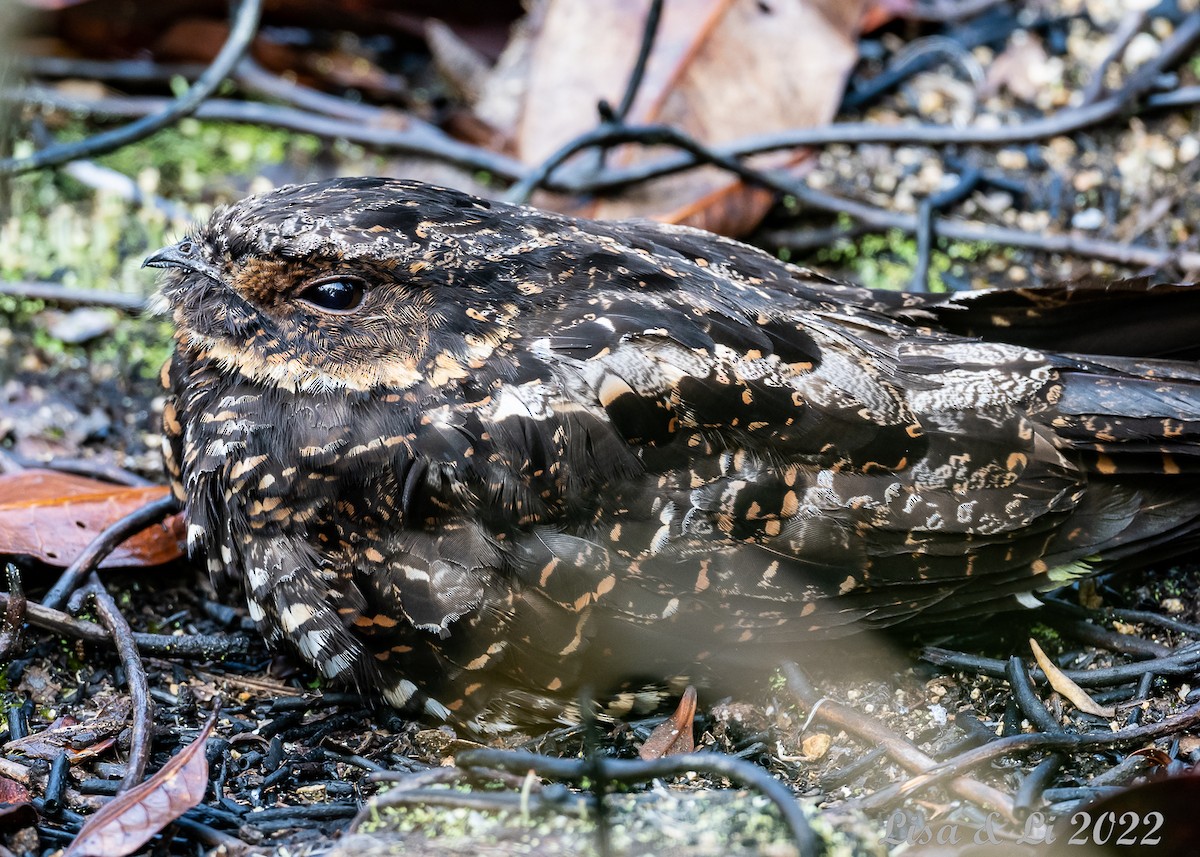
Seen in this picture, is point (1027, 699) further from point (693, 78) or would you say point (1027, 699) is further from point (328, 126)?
point (328, 126)

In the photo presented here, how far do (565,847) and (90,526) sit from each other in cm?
161

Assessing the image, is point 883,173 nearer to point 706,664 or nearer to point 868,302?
point 868,302

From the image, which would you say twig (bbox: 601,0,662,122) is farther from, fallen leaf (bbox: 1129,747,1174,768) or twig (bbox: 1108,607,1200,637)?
fallen leaf (bbox: 1129,747,1174,768)

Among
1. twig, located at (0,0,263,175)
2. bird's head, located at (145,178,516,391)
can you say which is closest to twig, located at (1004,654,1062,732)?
bird's head, located at (145,178,516,391)

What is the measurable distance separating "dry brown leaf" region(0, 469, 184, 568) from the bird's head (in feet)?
1.98

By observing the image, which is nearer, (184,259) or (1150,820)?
(1150,820)

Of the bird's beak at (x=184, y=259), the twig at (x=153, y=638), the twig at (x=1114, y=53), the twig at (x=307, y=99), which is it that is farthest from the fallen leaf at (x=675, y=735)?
the twig at (x=1114, y=53)

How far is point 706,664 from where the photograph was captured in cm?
259

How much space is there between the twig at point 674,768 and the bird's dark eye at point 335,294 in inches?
41.5

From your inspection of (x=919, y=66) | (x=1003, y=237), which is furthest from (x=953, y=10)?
(x=1003, y=237)

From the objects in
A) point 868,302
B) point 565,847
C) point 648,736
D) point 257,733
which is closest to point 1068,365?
point 868,302

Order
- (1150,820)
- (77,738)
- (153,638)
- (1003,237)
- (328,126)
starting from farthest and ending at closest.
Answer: (328,126), (1003,237), (153,638), (77,738), (1150,820)

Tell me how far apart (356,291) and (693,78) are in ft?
6.82

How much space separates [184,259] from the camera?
2682 millimetres
